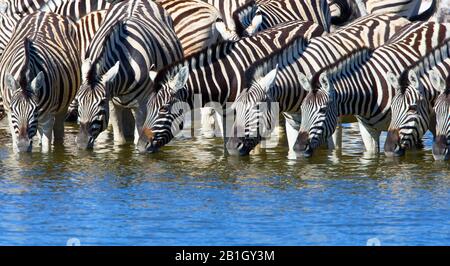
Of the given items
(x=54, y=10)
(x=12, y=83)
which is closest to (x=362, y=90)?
(x=12, y=83)

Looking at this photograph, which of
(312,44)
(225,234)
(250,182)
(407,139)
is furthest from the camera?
(312,44)

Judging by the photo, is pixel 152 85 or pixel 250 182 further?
pixel 152 85

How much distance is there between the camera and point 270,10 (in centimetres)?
2348

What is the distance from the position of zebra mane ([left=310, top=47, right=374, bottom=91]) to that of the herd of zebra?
15mm

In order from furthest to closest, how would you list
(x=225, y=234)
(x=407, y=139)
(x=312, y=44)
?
(x=312, y=44), (x=407, y=139), (x=225, y=234)

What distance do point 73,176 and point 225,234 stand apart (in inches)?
131

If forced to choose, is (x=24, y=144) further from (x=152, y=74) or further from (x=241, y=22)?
(x=241, y=22)

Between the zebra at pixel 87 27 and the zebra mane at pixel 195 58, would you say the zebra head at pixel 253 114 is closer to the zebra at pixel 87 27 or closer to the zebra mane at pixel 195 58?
the zebra mane at pixel 195 58

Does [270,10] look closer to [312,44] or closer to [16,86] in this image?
[312,44]

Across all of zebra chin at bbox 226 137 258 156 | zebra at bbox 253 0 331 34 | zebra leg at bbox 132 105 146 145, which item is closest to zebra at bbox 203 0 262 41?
zebra at bbox 253 0 331 34

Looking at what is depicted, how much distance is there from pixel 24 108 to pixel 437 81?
171 inches

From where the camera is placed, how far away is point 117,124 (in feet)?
68.6

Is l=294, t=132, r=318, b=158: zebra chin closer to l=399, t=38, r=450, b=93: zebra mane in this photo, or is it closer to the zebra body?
l=399, t=38, r=450, b=93: zebra mane
